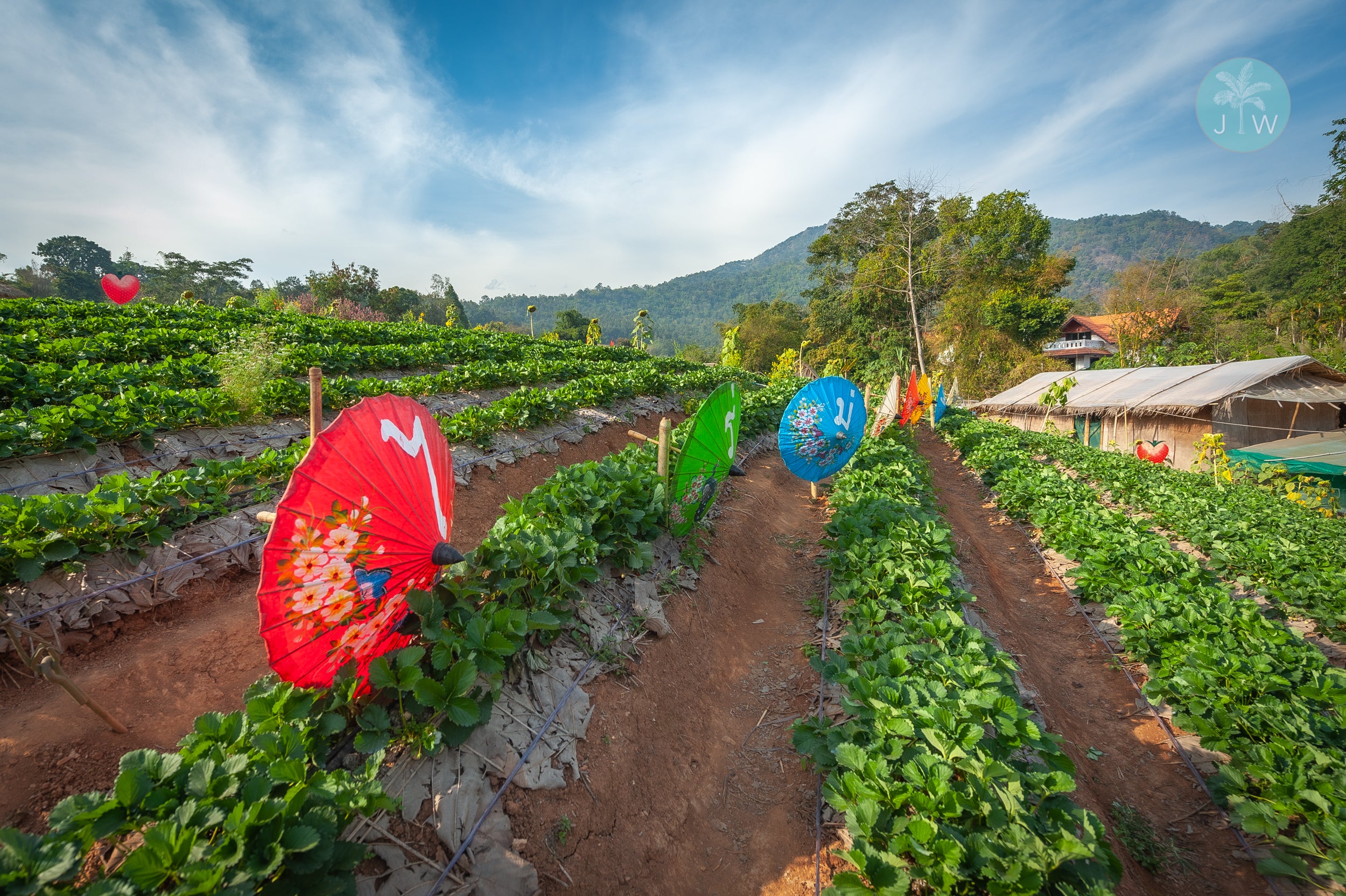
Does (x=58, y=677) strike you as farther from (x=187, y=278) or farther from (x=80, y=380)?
(x=187, y=278)

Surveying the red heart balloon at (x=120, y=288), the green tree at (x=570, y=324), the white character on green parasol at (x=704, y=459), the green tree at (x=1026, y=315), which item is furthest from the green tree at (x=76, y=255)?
the green tree at (x=1026, y=315)

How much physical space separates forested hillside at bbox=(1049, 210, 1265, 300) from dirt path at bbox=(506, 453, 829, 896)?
14520 cm

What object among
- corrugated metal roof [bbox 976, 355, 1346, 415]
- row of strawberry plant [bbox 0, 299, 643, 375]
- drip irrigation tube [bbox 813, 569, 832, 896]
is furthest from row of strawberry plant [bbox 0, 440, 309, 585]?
corrugated metal roof [bbox 976, 355, 1346, 415]

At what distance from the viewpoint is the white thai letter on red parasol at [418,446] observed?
246 centimetres

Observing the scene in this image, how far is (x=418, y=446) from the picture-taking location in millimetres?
2715

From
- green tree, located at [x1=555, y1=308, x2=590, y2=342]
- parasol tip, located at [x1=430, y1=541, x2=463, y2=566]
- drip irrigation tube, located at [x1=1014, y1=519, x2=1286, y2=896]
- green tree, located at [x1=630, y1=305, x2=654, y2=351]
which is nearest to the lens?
parasol tip, located at [x1=430, y1=541, x2=463, y2=566]

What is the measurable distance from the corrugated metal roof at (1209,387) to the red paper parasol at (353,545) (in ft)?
71.0

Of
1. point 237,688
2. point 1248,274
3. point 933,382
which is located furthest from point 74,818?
point 1248,274

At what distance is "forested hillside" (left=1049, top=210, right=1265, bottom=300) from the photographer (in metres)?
130

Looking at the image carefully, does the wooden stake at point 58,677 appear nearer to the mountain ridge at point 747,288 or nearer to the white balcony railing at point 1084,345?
the white balcony railing at point 1084,345

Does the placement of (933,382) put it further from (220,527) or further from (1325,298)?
(220,527)

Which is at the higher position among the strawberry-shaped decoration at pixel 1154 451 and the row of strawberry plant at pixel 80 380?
the row of strawberry plant at pixel 80 380

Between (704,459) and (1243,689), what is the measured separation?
15.1 ft

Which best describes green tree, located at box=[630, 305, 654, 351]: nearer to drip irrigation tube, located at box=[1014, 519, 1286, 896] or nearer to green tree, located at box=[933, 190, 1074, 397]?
green tree, located at box=[933, 190, 1074, 397]
